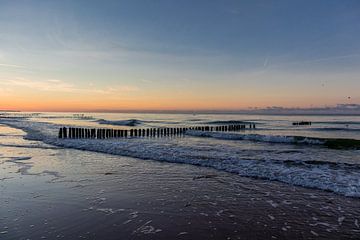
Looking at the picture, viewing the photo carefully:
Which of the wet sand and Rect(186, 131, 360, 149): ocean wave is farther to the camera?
Rect(186, 131, 360, 149): ocean wave

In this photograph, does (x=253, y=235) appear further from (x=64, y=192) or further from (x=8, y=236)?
(x=64, y=192)

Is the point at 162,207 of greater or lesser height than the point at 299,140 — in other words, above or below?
above

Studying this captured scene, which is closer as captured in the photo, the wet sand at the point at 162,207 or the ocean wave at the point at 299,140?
the wet sand at the point at 162,207

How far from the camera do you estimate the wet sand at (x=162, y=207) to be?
604 centimetres

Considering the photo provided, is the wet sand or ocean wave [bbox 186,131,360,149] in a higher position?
the wet sand

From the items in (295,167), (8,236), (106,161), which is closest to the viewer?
(8,236)

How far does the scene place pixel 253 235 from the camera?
5.95 meters

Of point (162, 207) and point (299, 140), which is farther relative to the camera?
point (299, 140)

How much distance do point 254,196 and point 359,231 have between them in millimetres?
3036

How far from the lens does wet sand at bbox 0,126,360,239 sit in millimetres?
6043

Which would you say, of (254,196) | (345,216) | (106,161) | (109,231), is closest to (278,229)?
(345,216)

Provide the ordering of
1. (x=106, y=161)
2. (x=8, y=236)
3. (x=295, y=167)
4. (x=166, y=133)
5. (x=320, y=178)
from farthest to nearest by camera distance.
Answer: (x=166, y=133) → (x=106, y=161) → (x=295, y=167) → (x=320, y=178) → (x=8, y=236)

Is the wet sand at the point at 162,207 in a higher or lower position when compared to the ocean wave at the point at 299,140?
higher

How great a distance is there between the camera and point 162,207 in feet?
25.2
